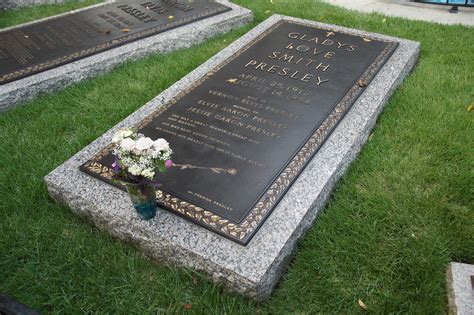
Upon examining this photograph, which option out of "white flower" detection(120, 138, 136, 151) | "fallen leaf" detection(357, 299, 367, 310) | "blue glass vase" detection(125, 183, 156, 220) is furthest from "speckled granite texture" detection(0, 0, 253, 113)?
"fallen leaf" detection(357, 299, 367, 310)

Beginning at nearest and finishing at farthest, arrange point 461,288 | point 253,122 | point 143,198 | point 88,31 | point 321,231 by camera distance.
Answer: point 461,288 → point 143,198 → point 321,231 → point 253,122 → point 88,31

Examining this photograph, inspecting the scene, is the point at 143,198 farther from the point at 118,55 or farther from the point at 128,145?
the point at 118,55

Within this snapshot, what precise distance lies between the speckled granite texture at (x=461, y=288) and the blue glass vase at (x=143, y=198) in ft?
5.91

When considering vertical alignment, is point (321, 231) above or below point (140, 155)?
below

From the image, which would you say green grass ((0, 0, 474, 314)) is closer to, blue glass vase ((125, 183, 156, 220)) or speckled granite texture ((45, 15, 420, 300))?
speckled granite texture ((45, 15, 420, 300))

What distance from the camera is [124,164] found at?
Result: 7.52ft

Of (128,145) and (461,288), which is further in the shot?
(461,288)

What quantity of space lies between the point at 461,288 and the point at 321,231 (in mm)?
871

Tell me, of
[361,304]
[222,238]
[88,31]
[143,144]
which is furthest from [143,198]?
[88,31]

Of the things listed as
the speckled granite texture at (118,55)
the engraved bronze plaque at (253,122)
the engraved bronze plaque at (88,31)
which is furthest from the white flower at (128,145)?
the engraved bronze plaque at (88,31)

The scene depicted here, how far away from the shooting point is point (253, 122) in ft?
11.0

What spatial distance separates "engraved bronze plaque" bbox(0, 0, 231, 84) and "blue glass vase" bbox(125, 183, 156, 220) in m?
2.46

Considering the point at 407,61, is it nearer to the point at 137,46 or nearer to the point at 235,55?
the point at 235,55

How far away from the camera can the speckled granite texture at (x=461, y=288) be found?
226 cm
